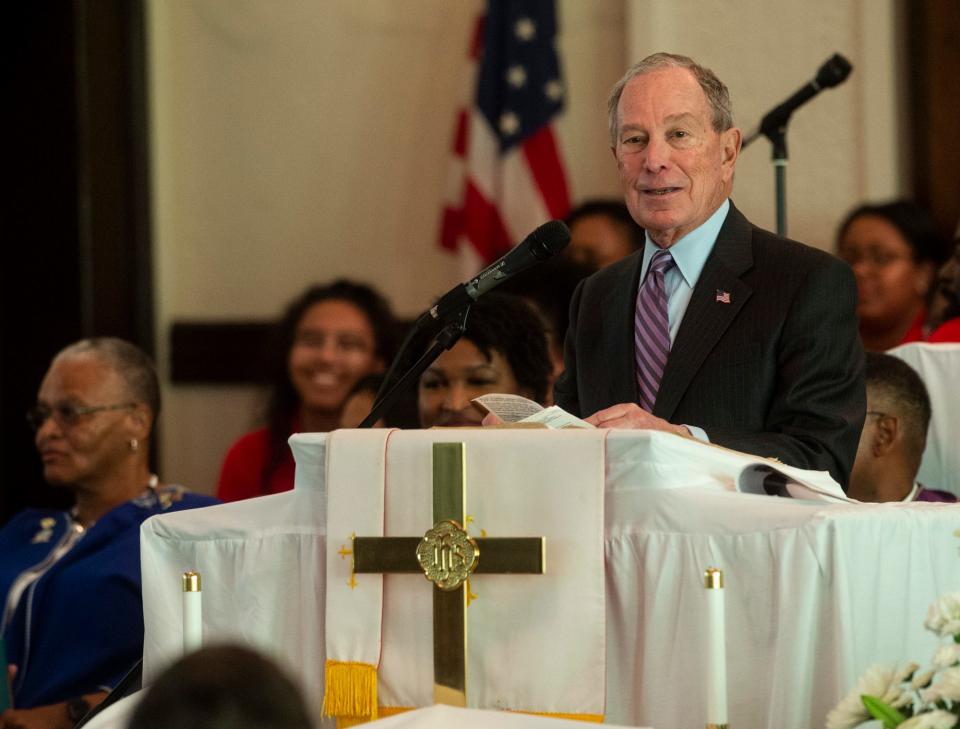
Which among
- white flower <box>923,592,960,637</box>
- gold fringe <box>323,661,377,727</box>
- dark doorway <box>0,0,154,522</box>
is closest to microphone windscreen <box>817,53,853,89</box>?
gold fringe <box>323,661,377,727</box>

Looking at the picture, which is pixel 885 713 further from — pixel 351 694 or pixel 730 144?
pixel 730 144

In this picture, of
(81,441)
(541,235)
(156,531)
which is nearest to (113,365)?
(81,441)

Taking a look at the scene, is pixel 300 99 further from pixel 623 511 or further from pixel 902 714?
pixel 902 714

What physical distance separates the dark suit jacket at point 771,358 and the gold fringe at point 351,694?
2.39 ft

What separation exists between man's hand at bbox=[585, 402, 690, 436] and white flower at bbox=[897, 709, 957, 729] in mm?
705

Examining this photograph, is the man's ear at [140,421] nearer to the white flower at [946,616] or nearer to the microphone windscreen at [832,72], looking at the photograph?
the microphone windscreen at [832,72]

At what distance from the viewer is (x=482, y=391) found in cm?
431

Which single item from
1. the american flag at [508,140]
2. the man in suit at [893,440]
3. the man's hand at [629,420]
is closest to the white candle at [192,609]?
the man's hand at [629,420]

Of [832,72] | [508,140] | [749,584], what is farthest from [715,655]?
[508,140]

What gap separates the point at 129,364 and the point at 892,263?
8.37ft

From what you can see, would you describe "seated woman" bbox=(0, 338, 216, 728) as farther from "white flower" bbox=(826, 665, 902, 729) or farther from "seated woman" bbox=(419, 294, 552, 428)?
"white flower" bbox=(826, 665, 902, 729)

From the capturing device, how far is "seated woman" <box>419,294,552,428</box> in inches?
170

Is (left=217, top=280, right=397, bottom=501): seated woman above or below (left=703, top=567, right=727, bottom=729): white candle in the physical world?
above

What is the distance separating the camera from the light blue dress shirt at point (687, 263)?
3.08 meters
